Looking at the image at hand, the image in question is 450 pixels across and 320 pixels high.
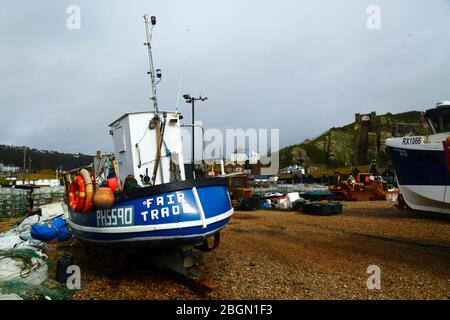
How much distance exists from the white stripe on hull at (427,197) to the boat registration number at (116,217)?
39.5 ft

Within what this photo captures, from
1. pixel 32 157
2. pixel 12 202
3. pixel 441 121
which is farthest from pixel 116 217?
pixel 32 157

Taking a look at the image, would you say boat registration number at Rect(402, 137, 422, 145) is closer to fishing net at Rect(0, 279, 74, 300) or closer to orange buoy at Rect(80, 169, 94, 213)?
orange buoy at Rect(80, 169, 94, 213)

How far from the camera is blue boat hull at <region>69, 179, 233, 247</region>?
5891 mm

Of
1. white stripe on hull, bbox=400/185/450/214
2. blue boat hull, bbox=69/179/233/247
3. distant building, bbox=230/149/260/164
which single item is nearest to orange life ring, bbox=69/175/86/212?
blue boat hull, bbox=69/179/233/247

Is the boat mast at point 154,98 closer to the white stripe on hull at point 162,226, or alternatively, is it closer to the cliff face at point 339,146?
the white stripe on hull at point 162,226

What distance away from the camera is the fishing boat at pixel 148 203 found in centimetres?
592

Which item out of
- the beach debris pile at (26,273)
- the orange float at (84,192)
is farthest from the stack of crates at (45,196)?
the orange float at (84,192)

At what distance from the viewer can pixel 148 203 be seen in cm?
594

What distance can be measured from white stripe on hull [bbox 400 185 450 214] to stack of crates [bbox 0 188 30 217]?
2068cm

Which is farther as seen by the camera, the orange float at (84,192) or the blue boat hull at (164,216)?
the orange float at (84,192)

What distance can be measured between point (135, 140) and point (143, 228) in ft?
8.80

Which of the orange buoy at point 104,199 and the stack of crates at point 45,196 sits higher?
the orange buoy at point 104,199

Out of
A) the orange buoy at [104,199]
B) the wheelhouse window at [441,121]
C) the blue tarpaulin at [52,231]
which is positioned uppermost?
the wheelhouse window at [441,121]
